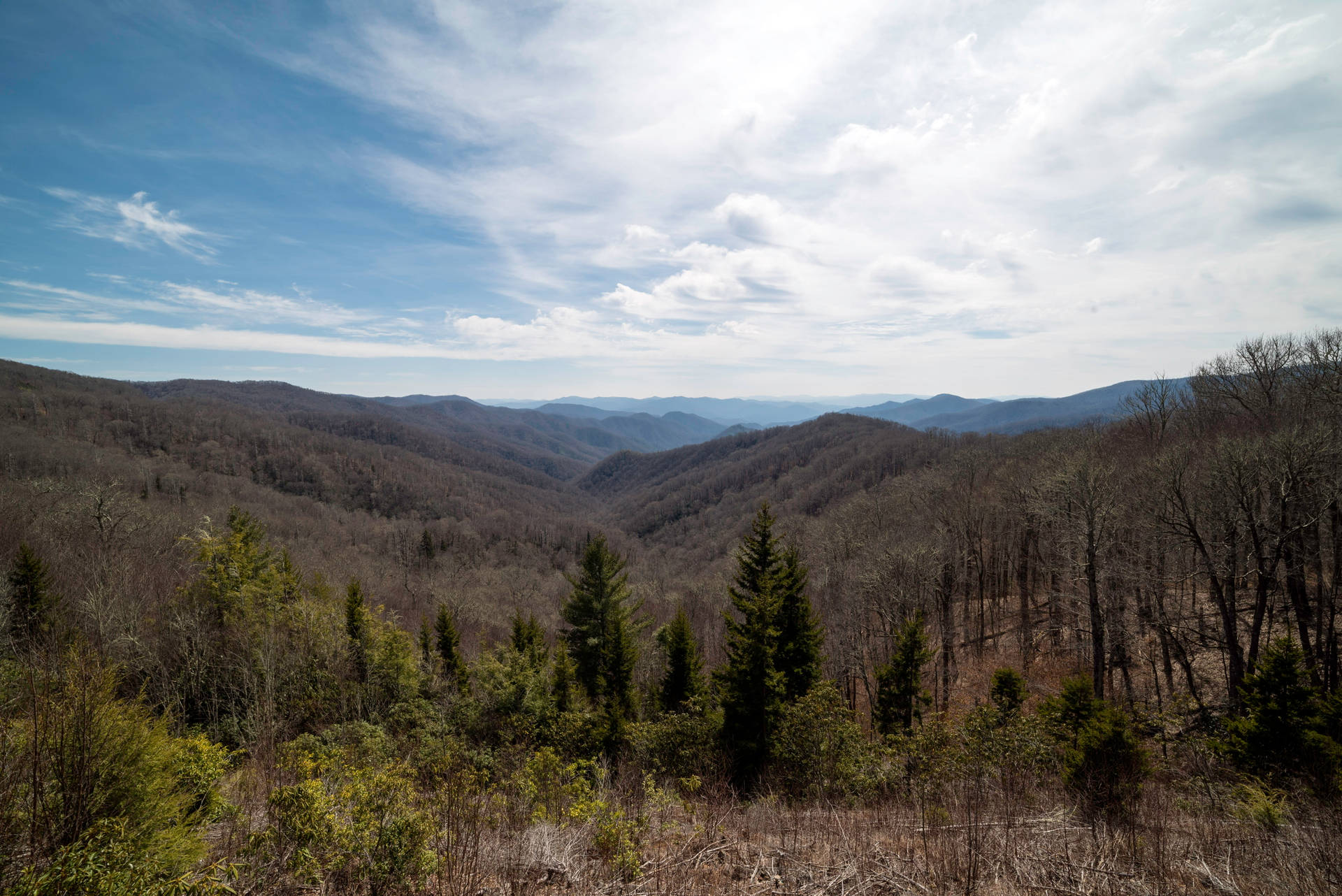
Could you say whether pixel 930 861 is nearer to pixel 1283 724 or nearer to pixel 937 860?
pixel 937 860

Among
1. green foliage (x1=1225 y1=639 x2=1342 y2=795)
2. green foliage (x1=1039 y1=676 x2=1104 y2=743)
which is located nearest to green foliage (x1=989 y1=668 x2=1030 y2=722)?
green foliage (x1=1039 y1=676 x2=1104 y2=743)

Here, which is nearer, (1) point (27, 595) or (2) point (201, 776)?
(2) point (201, 776)

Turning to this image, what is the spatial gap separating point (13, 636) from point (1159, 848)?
1242 inches

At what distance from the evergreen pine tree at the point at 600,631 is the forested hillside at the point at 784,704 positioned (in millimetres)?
156

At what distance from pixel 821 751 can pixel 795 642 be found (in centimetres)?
653

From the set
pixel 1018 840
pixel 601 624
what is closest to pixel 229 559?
pixel 601 624

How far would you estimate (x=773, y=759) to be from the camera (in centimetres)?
1407

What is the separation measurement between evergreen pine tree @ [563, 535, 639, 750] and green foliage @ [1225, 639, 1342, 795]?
1979cm

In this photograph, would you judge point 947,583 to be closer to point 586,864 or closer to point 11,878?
point 586,864

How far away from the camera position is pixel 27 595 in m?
17.3

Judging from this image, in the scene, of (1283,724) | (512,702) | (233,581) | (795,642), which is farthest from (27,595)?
(1283,724)

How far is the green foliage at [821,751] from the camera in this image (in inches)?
452

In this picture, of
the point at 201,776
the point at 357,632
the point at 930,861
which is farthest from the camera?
the point at 357,632

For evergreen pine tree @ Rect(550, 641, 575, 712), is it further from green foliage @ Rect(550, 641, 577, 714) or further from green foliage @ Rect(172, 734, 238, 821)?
green foliage @ Rect(172, 734, 238, 821)
